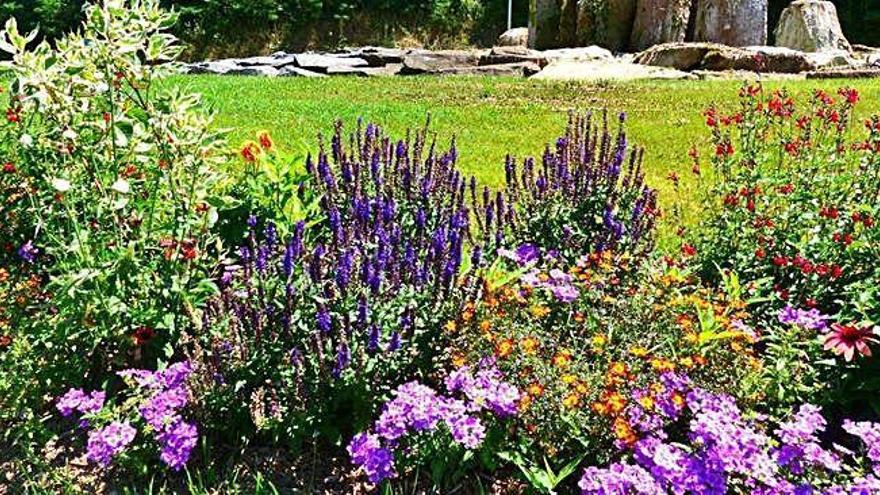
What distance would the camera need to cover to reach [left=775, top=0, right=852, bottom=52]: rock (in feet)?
51.9

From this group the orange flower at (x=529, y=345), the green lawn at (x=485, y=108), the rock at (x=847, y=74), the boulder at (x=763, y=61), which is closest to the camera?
the orange flower at (x=529, y=345)

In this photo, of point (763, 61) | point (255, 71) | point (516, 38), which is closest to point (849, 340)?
point (763, 61)

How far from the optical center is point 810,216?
3.48m

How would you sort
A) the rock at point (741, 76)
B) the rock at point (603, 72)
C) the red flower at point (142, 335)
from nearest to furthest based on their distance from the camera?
the red flower at point (142, 335)
the rock at point (741, 76)
the rock at point (603, 72)

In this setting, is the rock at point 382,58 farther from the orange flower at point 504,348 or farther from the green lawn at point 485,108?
the orange flower at point 504,348

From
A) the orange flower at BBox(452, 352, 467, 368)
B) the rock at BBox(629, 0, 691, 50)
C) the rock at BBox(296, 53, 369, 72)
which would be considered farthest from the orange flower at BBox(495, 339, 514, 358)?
the rock at BBox(629, 0, 691, 50)

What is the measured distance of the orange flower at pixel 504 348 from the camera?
2.79 meters

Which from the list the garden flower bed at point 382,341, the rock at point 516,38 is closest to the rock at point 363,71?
the rock at point 516,38

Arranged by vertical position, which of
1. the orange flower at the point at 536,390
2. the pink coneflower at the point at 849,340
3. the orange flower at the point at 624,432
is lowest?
the orange flower at the point at 624,432

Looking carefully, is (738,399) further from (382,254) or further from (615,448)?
(382,254)

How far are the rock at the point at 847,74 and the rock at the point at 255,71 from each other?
30.0 feet

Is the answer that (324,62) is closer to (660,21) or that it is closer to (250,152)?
(660,21)

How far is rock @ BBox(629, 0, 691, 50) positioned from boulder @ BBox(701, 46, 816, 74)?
113 inches

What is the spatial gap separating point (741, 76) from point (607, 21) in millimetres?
5108
